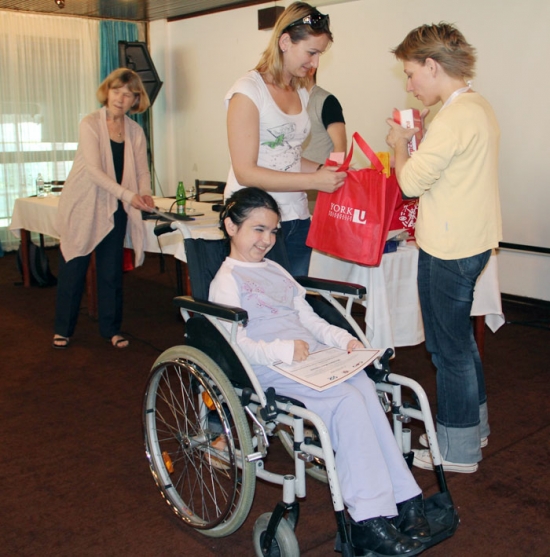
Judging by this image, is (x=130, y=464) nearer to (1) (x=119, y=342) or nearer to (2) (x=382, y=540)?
(2) (x=382, y=540)

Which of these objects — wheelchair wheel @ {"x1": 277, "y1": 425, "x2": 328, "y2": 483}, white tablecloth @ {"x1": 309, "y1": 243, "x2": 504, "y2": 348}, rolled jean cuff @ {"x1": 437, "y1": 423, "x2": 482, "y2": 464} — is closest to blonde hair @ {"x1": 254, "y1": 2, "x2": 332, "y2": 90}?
white tablecloth @ {"x1": 309, "y1": 243, "x2": 504, "y2": 348}

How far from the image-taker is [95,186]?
140 inches

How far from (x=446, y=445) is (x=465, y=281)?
23.4 inches

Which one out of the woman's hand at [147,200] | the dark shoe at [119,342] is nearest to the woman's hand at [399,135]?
→ the woman's hand at [147,200]

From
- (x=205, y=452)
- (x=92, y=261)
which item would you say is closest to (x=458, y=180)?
(x=205, y=452)

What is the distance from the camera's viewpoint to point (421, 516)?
1.75 m

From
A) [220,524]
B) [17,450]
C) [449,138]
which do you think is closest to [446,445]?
[220,524]

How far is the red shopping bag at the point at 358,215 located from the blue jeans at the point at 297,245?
0.09ft

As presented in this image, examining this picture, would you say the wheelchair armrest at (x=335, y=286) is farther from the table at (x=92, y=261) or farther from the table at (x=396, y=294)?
the table at (x=92, y=261)

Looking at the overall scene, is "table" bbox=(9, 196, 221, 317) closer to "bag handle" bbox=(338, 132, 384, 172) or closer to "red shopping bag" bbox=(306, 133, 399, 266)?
"red shopping bag" bbox=(306, 133, 399, 266)

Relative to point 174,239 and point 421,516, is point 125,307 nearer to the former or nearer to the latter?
point 174,239

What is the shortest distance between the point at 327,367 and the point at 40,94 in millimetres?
6092

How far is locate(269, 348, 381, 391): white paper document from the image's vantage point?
5.76 feet

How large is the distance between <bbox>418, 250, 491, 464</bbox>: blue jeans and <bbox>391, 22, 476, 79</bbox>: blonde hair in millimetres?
579
